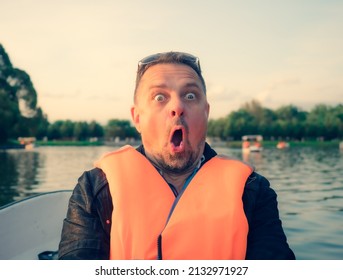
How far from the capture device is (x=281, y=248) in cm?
179

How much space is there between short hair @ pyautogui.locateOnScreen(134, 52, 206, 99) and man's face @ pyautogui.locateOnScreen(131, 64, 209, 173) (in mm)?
24

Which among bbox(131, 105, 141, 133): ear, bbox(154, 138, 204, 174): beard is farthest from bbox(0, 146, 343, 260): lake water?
bbox(131, 105, 141, 133): ear

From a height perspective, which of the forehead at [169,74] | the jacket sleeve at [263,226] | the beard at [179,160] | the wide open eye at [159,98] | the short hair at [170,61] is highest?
the short hair at [170,61]

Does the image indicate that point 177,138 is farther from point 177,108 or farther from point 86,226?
point 86,226

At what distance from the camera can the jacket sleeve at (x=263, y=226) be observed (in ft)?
5.85

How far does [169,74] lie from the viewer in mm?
1857

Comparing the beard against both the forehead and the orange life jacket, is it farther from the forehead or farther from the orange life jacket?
the forehead

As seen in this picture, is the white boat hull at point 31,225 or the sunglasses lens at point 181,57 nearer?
the sunglasses lens at point 181,57

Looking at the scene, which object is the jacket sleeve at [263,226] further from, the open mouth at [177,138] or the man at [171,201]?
the open mouth at [177,138]

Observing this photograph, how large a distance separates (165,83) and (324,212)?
7.14m

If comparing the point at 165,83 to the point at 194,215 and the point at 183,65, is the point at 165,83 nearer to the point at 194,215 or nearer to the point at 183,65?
the point at 183,65

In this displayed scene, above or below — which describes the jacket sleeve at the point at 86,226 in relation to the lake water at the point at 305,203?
above

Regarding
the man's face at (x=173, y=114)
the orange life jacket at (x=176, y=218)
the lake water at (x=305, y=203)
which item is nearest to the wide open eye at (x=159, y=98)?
the man's face at (x=173, y=114)
